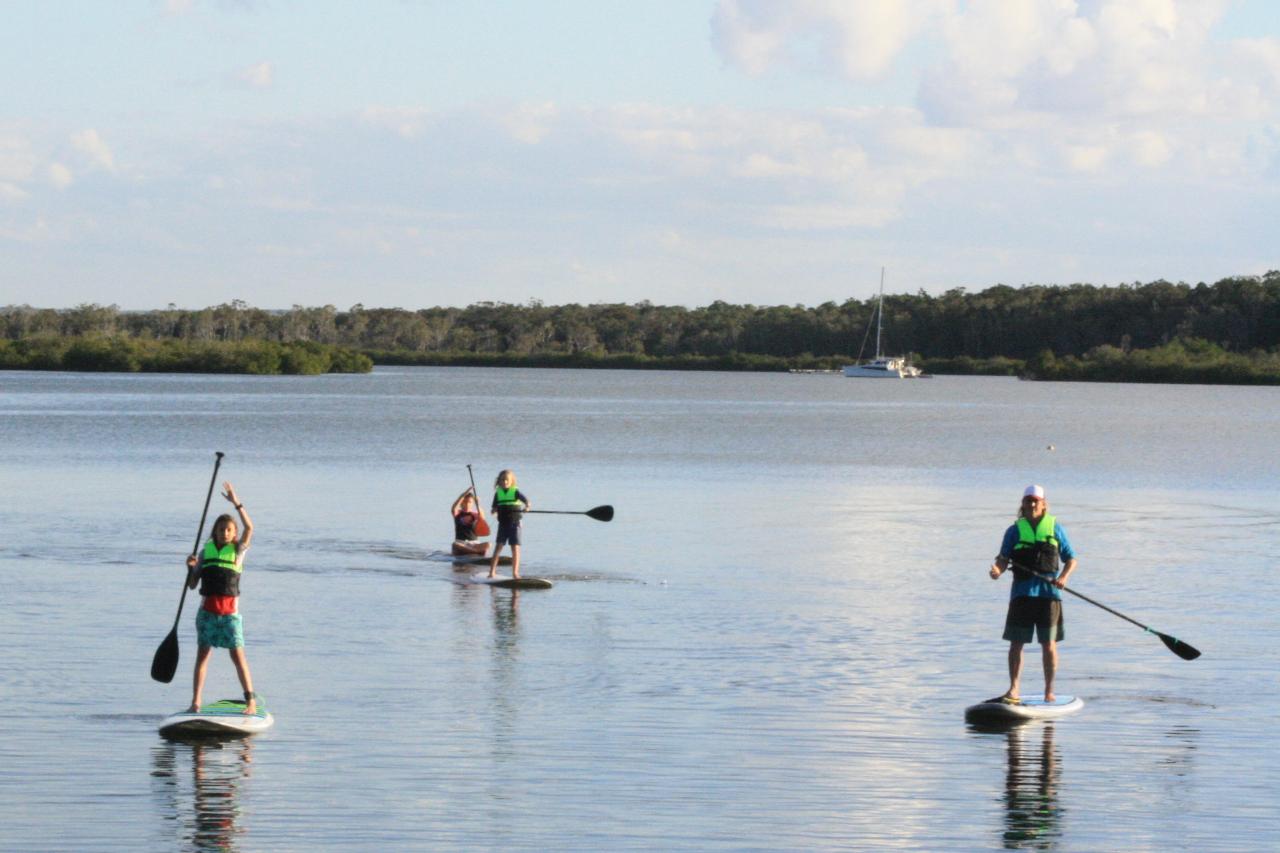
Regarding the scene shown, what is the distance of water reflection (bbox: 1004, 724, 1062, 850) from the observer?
39.4 ft

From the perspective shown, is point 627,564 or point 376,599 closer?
point 376,599

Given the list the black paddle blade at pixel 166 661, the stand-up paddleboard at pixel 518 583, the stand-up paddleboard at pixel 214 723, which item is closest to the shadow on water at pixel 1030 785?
the stand-up paddleboard at pixel 214 723

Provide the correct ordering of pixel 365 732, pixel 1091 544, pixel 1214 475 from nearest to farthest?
pixel 365 732
pixel 1091 544
pixel 1214 475

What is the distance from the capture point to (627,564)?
27766 mm

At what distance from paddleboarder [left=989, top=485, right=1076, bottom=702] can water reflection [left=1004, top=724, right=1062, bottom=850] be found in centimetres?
67

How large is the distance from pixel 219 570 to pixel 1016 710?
21.2 feet

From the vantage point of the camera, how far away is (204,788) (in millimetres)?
12875

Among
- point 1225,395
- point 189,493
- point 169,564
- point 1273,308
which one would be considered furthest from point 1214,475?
point 1273,308

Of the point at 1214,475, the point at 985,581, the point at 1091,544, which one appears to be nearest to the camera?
the point at 985,581

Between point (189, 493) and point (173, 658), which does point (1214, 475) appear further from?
point (173, 658)

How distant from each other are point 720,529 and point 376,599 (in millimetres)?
11608

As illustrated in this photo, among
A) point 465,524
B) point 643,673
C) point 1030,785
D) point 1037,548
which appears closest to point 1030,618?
point 1037,548

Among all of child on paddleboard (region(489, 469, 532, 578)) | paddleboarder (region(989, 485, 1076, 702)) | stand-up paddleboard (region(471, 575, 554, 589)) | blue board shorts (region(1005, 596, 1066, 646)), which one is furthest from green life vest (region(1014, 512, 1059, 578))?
stand-up paddleboard (region(471, 575, 554, 589))

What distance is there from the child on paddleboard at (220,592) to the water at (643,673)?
73 centimetres
